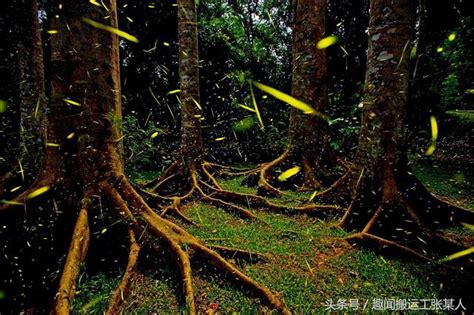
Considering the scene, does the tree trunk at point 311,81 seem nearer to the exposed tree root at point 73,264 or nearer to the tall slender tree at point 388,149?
the tall slender tree at point 388,149

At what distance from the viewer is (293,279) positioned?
2.37m

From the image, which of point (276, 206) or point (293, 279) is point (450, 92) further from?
point (293, 279)

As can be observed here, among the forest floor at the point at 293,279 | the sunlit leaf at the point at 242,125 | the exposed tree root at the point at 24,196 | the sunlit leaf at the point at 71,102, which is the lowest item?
the forest floor at the point at 293,279

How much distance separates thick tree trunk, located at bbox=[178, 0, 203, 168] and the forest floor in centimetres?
243

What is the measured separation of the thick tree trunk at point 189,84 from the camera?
212 inches

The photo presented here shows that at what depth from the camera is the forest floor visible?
81.4 inches

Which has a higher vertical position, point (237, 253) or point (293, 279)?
point (237, 253)

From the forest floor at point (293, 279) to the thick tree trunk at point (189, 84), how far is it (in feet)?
7.98

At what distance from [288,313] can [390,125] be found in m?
2.25

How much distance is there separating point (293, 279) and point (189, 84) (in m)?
4.18

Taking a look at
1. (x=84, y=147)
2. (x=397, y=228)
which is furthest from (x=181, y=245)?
(x=397, y=228)

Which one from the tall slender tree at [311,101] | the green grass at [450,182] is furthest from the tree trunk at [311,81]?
the green grass at [450,182]

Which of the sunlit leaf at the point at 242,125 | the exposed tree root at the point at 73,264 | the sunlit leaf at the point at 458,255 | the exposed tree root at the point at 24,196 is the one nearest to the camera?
the exposed tree root at the point at 73,264

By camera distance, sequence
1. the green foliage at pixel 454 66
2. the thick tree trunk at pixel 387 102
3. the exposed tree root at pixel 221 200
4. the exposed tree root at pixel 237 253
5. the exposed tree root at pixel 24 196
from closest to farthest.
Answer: the exposed tree root at pixel 24 196 → the exposed tree root at pixel 237 253 → the thick tree trunk at pixel 387 102 → the exposed tree root at pixel 221 200 → the green foliage at pixel 454 66
